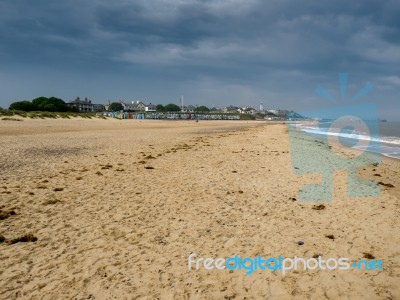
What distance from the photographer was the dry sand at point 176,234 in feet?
13.3

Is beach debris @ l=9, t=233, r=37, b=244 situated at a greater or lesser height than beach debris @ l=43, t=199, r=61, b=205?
lesser

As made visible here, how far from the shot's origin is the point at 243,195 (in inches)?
336

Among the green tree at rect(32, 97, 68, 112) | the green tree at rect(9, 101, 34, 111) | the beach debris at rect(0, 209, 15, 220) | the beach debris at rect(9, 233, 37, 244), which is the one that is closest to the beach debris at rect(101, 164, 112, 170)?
the beach debris at rect(0, 209, 15, 220)

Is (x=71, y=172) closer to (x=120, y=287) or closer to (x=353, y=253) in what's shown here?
(x=120, y=287)

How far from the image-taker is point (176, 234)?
5.76m

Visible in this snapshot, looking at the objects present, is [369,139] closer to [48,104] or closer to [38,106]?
[48,104]

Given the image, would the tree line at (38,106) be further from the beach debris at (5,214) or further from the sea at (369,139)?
the beach debris at (5,214)

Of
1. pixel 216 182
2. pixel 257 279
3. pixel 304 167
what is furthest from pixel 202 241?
pixel 304 167

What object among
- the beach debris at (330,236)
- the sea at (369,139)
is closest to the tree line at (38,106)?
the sea at (369,139)

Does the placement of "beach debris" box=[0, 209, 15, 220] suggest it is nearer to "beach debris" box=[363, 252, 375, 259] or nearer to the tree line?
"beach debris" box=[363, 252, 375, 259]

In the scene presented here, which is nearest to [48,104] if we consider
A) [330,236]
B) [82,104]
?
[82,104]

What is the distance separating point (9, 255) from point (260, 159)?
12.5 metres

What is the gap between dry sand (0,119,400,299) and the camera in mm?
4051

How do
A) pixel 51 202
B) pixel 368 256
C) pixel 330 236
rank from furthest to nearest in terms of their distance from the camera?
pixel 51 202 < pixel 330 236 < pixel 368 256
